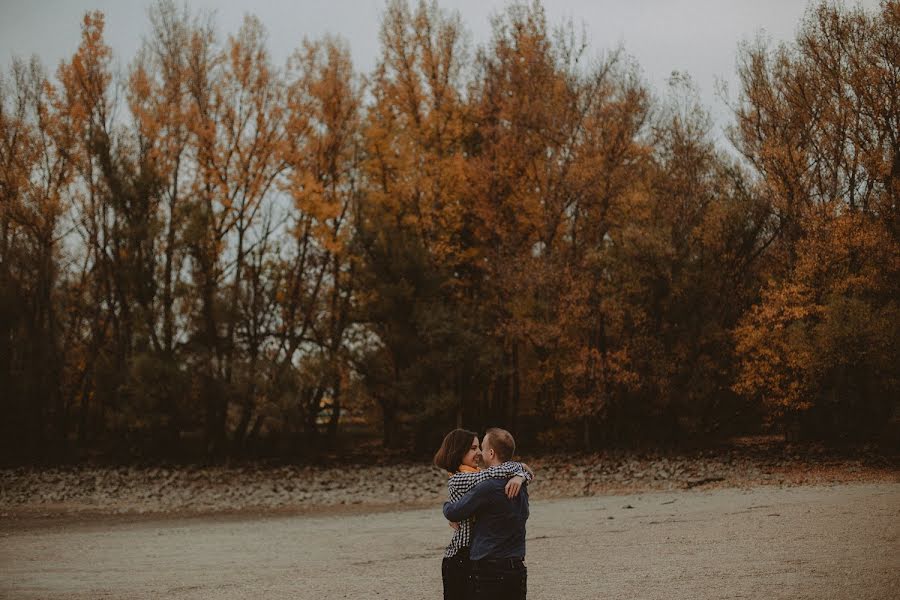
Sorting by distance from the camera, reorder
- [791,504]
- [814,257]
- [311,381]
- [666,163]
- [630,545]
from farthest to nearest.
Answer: [666,163], [311,381], [814,257], [791,504], [630,545]

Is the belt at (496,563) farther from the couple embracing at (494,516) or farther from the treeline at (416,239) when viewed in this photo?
the treeline at (416,239)

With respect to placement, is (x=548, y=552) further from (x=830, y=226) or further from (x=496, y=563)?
(x=830, y=226)

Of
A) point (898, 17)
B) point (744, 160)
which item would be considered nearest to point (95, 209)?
point (744, 160)

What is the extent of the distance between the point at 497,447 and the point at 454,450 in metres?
0.32

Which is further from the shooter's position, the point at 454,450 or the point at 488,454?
the point at 454,450

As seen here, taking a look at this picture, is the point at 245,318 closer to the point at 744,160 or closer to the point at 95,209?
the point at 95,209

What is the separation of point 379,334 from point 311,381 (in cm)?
307

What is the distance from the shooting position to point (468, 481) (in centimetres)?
508

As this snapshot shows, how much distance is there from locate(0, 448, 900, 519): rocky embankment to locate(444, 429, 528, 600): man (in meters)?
16.2

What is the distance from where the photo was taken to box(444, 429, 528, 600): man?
5008 millimetres

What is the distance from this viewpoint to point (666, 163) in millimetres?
32438

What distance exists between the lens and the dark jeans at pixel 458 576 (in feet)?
17.1

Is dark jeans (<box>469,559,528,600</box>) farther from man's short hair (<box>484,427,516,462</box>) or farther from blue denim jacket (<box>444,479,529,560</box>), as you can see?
man's short hair (<box>484,427,516,462</box>)

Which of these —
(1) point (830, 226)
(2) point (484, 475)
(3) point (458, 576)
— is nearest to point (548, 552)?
(3) point (458, 576)
